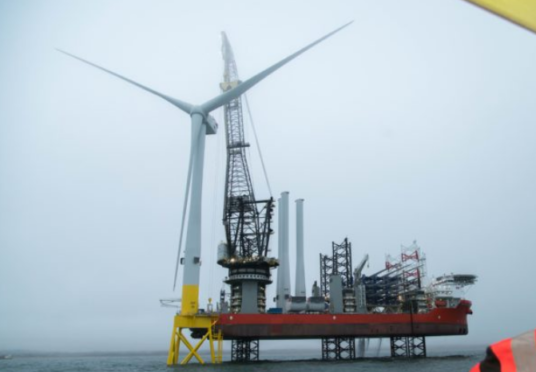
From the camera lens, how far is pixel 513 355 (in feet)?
8.25

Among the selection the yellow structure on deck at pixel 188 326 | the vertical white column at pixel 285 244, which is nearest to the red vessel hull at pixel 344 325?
the yellow structure on deck at pixel 188 326

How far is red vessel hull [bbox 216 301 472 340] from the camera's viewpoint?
2007 inches

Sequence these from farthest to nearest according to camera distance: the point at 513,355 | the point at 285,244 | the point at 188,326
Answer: the point at 285,244 → the point at 188,326 → the point at 513,355

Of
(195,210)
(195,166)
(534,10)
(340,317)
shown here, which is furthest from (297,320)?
(534,10)

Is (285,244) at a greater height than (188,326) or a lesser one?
greater

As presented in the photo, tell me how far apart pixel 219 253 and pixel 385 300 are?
2856 centimetres

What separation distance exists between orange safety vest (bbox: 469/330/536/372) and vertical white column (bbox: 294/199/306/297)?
64.0 metres

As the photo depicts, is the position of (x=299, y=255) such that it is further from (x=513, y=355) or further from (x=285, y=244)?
(x=513, y=355)

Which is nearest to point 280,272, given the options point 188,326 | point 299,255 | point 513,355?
point 299,255

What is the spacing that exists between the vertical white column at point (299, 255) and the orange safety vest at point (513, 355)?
210 feet

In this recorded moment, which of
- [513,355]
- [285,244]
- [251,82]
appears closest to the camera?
[513,355]

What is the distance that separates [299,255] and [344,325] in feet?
53.7

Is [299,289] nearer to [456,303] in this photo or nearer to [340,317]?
[340,317]

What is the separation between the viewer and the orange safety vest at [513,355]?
2.48 m
